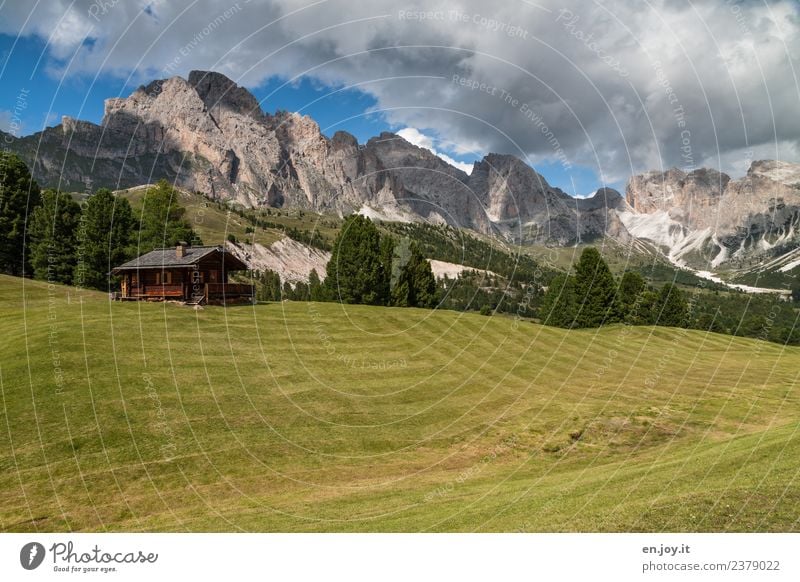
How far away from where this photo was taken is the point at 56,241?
239 ft

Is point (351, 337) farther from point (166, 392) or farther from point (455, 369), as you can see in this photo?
point (166, 392)

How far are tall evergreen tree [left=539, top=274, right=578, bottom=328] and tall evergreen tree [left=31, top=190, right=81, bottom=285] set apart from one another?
76.0 m

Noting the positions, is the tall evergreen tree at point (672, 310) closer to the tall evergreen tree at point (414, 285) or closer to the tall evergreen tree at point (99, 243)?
the tall evergreen tree at point (414, 285)

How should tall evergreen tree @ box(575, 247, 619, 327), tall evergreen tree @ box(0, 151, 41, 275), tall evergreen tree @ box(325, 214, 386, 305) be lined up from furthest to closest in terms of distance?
tall evergreen tree @ box(575, 247, 619, 327) < tall evergreen tree @ box(325, 214, 386, 305) < tall evergreen tree @ box(0, 151, 41, 275)

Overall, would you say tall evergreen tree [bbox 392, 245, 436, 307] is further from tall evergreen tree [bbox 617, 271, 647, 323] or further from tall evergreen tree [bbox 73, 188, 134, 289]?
tall evergreen tree [bbox 73, 188, 134, 289]

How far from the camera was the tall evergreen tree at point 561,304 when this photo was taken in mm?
85500

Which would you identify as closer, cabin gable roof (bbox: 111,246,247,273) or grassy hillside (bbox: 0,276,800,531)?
grassy hillside (bbox: 0,276,800,531)

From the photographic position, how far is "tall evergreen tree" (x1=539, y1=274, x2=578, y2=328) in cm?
8550

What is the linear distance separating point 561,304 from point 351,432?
237ft

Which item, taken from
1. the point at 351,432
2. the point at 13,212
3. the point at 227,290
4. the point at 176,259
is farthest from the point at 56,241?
the point at 351,432

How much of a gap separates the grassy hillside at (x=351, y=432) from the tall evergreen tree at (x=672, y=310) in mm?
53344

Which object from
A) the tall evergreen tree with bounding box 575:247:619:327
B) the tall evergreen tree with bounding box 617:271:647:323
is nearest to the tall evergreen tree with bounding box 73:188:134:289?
the tall evergreen tree with bounding box 575:247:619:327

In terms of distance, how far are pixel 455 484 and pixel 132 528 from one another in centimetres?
1146

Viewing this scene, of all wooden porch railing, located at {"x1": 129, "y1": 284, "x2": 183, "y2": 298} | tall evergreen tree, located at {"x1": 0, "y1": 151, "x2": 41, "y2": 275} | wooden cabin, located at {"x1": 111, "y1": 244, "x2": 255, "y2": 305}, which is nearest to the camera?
wooden cabin, located at {"x1": 111, "y1": 244, "x2": 255, "y2": 305}
